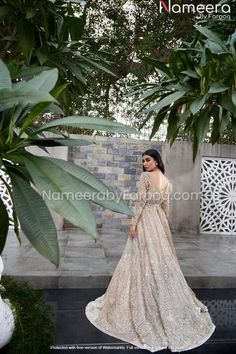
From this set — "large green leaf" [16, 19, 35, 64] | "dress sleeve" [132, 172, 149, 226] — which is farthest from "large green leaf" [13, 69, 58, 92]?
"dress sleeve" [132, 172, 149, 226]

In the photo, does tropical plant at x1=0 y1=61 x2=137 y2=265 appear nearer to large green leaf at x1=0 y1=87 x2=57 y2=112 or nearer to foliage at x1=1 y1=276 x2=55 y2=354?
large green leaf at x1=0 y1=87 x2=57 y2=112

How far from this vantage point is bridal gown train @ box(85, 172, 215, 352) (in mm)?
2160

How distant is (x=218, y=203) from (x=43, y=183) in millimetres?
5808

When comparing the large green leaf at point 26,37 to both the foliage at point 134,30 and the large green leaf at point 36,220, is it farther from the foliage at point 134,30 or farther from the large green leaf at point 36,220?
the foliage at point 134,30

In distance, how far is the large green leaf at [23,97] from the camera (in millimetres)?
637

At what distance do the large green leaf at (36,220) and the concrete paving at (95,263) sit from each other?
2.00m

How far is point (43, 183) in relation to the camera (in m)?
0.62

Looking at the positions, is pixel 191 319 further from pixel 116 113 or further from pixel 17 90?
pixel 116 113

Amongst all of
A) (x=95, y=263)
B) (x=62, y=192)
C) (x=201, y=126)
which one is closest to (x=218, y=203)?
(x=95, y=263)

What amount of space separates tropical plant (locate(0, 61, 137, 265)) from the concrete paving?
198cm

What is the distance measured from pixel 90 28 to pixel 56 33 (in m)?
4.62

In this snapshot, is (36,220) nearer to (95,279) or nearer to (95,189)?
(95,189)

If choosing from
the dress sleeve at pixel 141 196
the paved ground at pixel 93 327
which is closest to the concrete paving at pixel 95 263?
the paved ground at pixel 93 327

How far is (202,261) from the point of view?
404 centimetres
